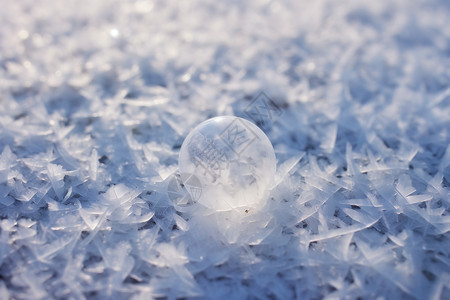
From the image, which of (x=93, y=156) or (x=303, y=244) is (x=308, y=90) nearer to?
(x=303, y=244)

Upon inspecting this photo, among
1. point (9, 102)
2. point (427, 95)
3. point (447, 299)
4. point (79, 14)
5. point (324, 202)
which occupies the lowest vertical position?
point (447, 299)

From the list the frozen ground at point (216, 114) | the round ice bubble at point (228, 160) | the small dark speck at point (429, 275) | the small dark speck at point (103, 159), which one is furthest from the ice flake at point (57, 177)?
the small dark speck at point (429, 275)

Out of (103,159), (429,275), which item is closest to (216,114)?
(103,159)

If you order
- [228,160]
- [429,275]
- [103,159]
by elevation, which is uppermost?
[228,160]

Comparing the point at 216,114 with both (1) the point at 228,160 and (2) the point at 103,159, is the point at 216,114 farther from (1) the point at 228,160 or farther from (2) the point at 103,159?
(1) the point at 228,160

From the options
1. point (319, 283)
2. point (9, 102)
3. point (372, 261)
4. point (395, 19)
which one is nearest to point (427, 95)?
point (395, 19)
